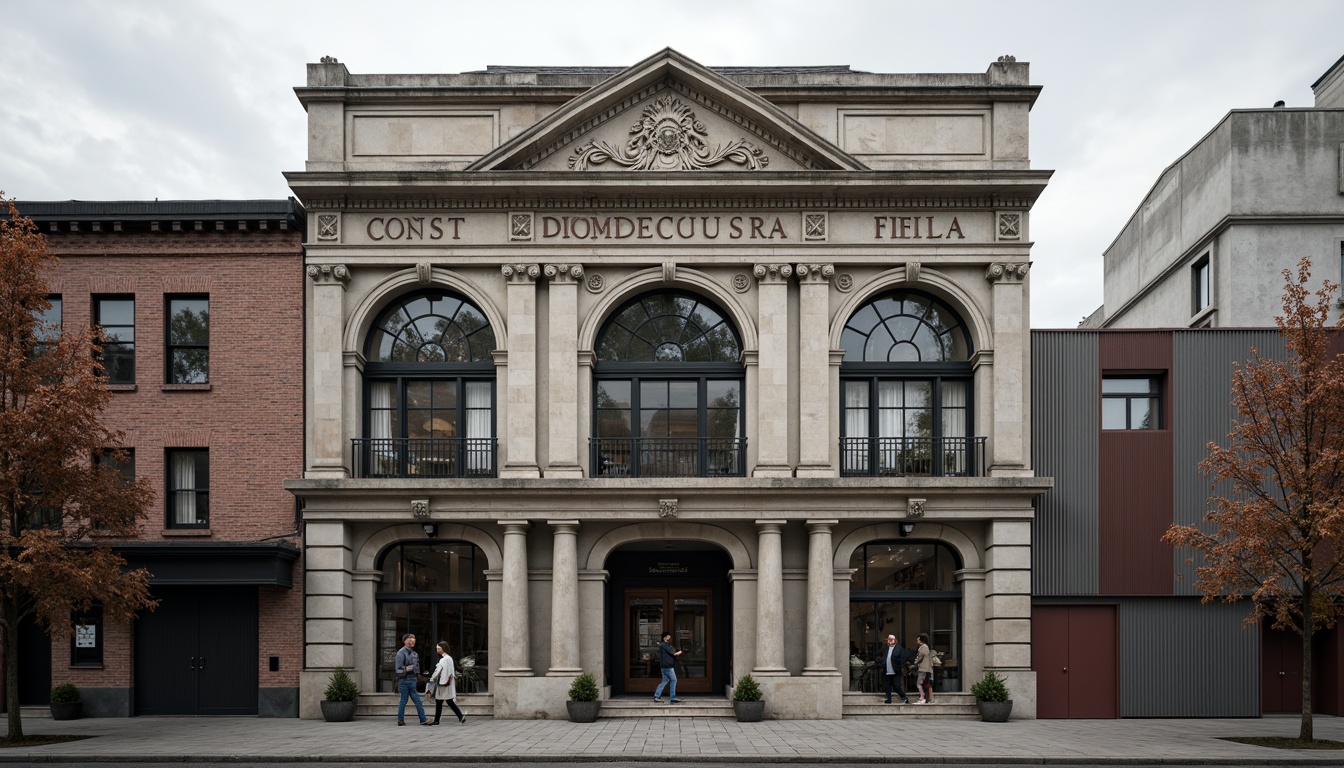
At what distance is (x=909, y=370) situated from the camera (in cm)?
2438

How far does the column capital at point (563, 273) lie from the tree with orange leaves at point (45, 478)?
9329 millimetres

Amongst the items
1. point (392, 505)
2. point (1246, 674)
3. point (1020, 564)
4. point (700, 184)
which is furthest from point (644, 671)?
point (1246, 674)

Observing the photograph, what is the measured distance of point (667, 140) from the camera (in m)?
23.8

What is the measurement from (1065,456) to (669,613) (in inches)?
395

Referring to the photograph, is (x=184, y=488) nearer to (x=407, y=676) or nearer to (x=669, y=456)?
(x=407, y=676)

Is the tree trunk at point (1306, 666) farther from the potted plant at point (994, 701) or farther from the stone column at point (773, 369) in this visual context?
the stone column at point (773, 369)

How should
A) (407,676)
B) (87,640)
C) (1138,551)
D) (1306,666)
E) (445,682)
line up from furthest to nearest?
(1138,551), (87,640), (407,676), (445,682), (1306,666)

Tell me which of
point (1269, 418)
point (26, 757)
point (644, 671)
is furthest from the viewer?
point (644, 671)

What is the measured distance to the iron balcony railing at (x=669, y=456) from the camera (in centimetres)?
2388

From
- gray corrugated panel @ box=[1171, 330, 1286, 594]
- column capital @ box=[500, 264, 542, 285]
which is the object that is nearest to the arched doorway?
column capital @ box=[500, 264, 542, 285]

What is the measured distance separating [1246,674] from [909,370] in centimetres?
1005

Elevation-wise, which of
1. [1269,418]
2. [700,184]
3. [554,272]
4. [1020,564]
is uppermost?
[700,184]

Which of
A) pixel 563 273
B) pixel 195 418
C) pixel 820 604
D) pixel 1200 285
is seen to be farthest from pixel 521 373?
pixel 1200 285

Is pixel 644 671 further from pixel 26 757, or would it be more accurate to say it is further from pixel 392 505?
pixel 26 757
